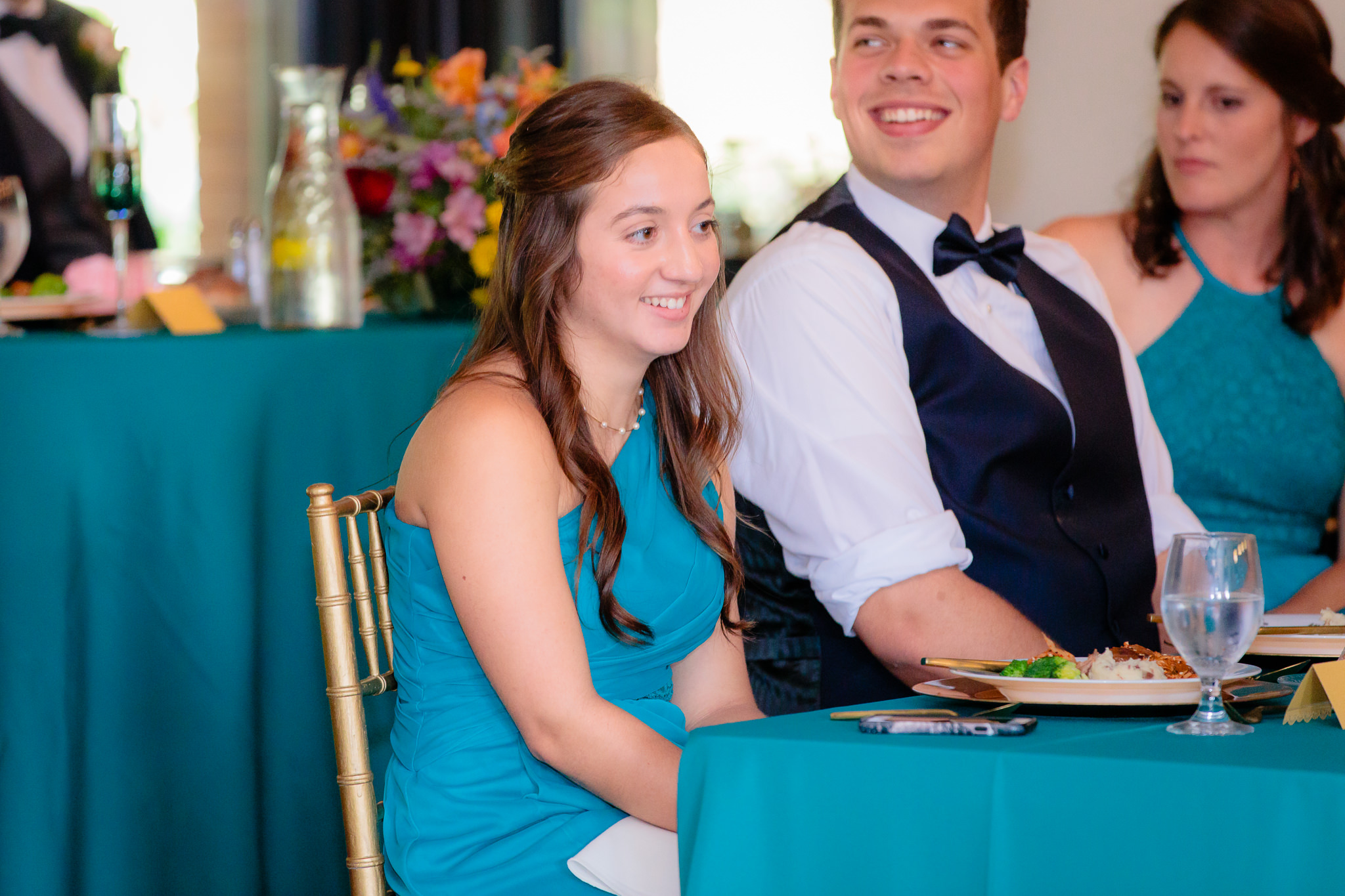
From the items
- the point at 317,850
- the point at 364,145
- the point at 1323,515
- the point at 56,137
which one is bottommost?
the point at 317,850

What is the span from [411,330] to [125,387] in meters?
0.52

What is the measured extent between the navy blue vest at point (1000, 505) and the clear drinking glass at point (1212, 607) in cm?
71

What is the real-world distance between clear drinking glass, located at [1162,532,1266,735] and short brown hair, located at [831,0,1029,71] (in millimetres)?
1171

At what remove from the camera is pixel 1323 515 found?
2.43 m

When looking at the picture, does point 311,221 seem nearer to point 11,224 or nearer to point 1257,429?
point 11,224

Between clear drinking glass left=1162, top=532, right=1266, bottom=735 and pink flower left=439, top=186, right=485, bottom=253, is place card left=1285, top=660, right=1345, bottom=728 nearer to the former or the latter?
clear drinking glass left=1162, top=532, right=1266, bottom=735

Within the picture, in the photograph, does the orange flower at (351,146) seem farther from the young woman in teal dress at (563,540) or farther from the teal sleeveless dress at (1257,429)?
the teal sleeveless dress at (1257,429)

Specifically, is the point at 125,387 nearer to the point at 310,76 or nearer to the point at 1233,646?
the point at 310,76

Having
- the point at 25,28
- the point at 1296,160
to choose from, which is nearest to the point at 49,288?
the point at 25,28

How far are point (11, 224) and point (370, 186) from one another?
66 centimetres

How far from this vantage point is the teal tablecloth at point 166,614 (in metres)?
1.49

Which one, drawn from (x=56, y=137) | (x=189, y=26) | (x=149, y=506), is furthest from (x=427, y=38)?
(x=149, y=506)

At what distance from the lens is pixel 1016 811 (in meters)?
0.86

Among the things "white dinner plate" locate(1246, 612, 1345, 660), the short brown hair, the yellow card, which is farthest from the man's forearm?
the yellow card
